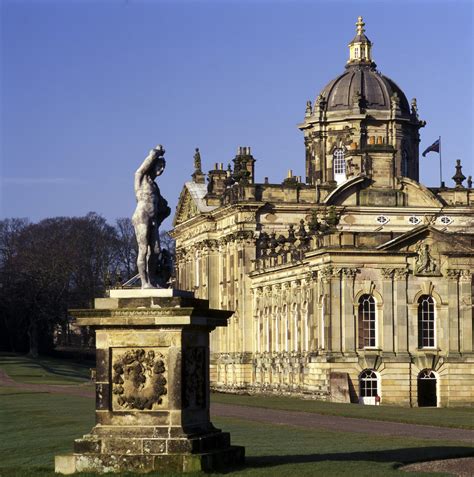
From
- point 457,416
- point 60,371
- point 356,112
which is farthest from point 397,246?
point 60,371

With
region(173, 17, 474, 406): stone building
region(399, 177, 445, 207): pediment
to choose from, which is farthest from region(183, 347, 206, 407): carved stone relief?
region(399, 177, 445, 207): pediment

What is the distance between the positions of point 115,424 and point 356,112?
8205cm

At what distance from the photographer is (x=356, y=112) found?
106750 millimetres

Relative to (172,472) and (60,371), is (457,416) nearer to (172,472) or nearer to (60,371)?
(172,472)

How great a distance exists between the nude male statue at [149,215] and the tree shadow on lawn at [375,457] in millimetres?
3877

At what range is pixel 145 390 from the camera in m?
26.2

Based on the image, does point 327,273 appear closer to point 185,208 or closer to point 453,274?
point 453,274

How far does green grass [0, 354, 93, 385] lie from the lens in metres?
97.1

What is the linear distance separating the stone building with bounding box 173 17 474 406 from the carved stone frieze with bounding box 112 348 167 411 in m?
46.3

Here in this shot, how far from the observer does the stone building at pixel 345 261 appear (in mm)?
72688

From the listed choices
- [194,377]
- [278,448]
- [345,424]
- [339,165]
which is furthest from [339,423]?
[339,165]

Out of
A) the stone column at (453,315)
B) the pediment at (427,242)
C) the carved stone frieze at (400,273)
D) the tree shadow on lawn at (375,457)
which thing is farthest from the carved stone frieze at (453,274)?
the tree shadow on lawn at (375,457)

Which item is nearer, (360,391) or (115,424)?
(115,424)

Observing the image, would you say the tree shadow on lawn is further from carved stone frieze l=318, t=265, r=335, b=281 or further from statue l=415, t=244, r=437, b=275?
carved stone frieze l=318, t=265, r=335, b=281
